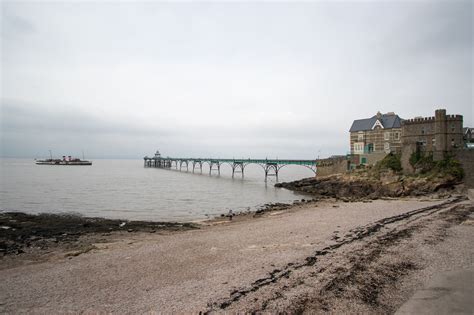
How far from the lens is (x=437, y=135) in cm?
3228

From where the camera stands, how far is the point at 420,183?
30.0m

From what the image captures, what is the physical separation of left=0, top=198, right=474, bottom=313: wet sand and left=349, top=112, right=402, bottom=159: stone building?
35144mm

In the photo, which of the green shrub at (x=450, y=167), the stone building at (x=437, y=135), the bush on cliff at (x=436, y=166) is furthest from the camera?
the stone building at (x=437, y=135)

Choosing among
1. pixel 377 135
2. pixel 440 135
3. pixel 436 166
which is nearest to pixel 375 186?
pixel 436 166

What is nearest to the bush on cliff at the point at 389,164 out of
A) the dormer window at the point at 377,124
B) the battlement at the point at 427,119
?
the battlement at the point at 427,119

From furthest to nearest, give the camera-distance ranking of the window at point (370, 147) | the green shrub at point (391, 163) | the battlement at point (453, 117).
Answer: the window at point (370, 147), the green shrub at point (391, 163), the battlement at point (453, 117)

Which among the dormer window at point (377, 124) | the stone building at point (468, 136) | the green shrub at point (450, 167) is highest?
the dormer window at point (377, 124)

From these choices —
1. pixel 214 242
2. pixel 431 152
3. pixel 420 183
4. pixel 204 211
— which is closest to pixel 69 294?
pixel 214 242

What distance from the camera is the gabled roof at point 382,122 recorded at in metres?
46.0

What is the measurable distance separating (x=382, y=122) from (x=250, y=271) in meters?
48.0

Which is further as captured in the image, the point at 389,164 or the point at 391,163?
the point at 389,164

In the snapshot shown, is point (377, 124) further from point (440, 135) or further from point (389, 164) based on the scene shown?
point (440, 135)

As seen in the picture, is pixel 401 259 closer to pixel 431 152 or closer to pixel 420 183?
pixel 420 183

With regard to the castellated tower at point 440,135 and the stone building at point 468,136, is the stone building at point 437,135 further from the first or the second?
the stone building at point 468,136
